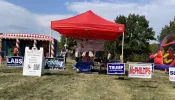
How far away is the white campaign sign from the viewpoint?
1816 centimetres

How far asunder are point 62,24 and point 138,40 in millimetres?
71833

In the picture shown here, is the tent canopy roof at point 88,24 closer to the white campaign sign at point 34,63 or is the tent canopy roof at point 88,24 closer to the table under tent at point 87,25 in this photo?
the table under tent at point 87,25

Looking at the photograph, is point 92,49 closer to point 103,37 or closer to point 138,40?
point 103,37

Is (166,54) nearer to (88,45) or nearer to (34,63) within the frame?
(88,45)

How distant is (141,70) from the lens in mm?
18484

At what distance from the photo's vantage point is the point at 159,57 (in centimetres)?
3325

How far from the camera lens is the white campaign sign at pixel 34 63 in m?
18.2

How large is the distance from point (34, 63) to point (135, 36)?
7611cm

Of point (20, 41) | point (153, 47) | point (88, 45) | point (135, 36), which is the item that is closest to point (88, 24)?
point (88, 45)

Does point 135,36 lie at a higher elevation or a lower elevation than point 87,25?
higher

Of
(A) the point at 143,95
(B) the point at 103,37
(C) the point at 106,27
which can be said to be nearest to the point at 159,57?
(B) the point at 103,37

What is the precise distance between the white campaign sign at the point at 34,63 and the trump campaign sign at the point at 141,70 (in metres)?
4.79

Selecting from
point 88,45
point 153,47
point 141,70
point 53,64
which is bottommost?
point 141,70

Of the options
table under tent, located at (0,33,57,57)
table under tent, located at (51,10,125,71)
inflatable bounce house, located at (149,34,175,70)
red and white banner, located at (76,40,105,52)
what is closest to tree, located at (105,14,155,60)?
table under tent, located at (0,33,57,57)
